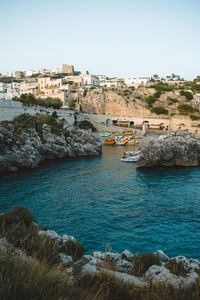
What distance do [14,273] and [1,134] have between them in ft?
90.0

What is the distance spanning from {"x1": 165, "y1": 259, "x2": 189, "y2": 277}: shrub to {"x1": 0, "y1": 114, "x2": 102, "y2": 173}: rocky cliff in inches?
941

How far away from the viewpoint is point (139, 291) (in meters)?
5.14

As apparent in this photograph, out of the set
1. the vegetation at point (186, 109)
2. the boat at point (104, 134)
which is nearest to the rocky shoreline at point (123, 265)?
the boat at point (104, 134)

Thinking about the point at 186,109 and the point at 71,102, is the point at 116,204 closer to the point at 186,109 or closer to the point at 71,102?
the point at 71,102

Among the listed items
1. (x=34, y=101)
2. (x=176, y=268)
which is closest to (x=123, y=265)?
(x=176, y=268)

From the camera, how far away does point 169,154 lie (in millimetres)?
32000

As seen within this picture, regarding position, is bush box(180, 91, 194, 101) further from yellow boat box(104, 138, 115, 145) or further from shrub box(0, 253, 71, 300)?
shrub box(0, 253, 71, 300)

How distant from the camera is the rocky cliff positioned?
28.7 meters

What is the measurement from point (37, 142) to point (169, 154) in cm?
1959

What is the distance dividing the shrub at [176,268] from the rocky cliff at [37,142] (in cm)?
2390

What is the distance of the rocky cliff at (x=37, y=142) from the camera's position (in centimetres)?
2866

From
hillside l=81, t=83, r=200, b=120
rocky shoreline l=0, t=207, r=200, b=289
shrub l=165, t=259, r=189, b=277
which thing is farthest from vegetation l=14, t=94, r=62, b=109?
shrub l=165, t=259, r=189, b=277

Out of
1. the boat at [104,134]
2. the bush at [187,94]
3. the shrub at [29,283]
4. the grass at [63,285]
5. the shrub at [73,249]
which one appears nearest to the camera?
the shrub at [29,283]

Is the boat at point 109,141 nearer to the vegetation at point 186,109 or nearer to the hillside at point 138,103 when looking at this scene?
the hillside at point 138,103
